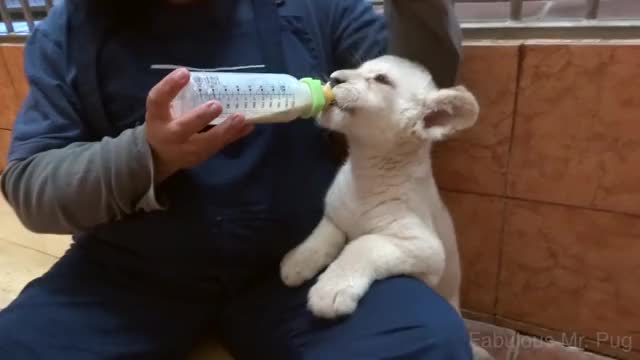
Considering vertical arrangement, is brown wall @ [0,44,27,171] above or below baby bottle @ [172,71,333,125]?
below

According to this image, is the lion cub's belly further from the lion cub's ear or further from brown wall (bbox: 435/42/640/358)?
brown wall (bbox: 435/42/640/358)

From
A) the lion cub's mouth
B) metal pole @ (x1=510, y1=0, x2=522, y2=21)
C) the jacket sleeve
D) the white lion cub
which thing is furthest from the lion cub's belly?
metal pole @ (x1=510, y1=0, x2=522, y2=21)

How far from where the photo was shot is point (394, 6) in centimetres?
75

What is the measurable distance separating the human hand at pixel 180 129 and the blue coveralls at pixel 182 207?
0.11 m

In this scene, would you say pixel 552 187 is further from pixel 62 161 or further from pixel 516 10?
pixel 62 161

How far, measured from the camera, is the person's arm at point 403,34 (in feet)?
2.40

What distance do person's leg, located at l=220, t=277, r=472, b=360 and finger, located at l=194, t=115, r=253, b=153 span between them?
241 millimetres

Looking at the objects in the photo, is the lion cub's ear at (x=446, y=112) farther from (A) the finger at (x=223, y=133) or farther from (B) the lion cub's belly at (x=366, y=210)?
(A) the finger at (x=223, y=133)

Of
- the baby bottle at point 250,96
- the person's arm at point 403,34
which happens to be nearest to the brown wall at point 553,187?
the person's arm at point 403,34

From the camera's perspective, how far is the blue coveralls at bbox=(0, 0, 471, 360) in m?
0.77

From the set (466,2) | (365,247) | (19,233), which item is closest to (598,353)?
(365,247)

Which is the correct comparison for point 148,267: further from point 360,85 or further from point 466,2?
point 466,2

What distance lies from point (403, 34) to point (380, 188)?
0.65ft

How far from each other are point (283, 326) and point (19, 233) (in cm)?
99
